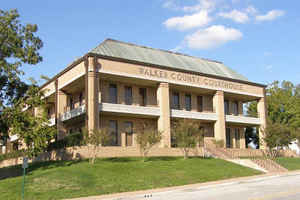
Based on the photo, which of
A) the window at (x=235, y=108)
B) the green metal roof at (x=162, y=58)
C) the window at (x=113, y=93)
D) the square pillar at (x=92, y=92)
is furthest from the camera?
the window at (x=235, y=108)

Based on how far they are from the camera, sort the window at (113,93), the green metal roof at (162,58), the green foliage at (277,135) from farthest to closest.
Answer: the green foliage at (277,135) → the window at (113,93) → the green metal roof at (162,58)

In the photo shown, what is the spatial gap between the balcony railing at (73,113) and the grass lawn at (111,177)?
6.95 meters

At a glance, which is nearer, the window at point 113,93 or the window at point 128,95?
the window at point 113,93

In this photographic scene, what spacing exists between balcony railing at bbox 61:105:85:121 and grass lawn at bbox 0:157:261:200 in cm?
695

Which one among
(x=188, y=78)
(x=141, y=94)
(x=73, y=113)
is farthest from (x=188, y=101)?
(x=73, y=113)

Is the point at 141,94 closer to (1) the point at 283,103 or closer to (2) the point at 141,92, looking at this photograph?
(2) the point at 141,92

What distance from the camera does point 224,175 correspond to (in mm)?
26438

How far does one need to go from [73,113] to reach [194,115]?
12.3 m

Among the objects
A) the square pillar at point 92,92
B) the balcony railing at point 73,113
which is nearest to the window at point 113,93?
the balcony railing at point 73,113

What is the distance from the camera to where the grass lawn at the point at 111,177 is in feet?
67.3

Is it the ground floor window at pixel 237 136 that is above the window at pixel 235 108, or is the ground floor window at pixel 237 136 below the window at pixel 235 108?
below

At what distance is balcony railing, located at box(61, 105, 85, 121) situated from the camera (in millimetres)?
35575

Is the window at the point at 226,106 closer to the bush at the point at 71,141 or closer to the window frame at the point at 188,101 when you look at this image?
the window frame at the point at 188,101

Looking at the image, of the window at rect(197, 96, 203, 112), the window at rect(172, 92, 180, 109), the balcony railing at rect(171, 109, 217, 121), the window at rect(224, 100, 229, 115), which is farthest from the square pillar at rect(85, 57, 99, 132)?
the window at rect(224, 100, 229, 115)
